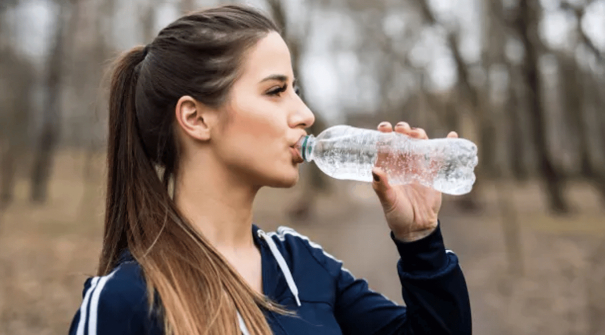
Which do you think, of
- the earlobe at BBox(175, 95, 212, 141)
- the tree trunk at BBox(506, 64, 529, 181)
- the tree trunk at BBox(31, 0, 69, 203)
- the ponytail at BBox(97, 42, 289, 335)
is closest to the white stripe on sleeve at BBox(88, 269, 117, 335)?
the ponytail at BBox(97, 42, 289, 335)

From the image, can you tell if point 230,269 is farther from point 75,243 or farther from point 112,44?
point 112,44

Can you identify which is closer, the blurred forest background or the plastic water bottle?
the plastic water bottle

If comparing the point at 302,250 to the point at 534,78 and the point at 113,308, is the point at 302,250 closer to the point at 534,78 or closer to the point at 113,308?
the point at 113,308

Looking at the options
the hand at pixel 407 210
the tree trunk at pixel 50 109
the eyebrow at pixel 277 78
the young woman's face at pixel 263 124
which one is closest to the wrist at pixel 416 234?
the hand at pixel 407 210

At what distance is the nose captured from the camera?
225cm

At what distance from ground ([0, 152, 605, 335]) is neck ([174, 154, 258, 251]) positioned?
0.45 m

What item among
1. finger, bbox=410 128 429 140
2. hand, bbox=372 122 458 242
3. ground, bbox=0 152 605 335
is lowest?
ground, bbox=0 152 605 335

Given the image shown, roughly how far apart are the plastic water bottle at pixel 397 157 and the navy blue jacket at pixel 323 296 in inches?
12.1

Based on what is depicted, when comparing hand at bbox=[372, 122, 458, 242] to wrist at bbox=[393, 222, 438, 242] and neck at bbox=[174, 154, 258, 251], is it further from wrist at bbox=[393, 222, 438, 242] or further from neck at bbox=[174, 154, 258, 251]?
neck at bbox=[174, 154, 258, 251]

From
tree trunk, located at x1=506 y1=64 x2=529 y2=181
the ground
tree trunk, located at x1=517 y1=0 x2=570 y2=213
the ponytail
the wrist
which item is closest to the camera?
the ponytail

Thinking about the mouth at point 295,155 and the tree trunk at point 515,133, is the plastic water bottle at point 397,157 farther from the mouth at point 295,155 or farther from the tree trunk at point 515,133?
the tree trunk at point 515,133

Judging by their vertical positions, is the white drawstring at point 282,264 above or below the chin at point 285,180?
A: below

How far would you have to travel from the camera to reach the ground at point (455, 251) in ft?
27.2

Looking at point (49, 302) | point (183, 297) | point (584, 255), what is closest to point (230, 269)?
point (183, 297)
